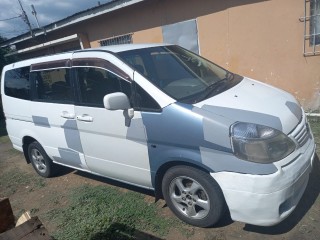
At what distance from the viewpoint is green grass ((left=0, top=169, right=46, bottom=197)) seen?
16.6 ft

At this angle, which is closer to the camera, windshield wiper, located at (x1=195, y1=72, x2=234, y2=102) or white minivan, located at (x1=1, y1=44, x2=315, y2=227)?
white minivan, located at (x1=1, y1=44, x2=315, y2=227)

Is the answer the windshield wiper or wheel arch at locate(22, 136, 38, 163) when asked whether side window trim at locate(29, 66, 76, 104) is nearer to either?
wheel arch at locate(22, 136, 38, 163)

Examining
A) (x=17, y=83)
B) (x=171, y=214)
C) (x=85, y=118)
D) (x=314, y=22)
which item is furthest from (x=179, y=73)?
(x=314, y=22)

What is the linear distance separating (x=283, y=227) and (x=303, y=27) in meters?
4.49

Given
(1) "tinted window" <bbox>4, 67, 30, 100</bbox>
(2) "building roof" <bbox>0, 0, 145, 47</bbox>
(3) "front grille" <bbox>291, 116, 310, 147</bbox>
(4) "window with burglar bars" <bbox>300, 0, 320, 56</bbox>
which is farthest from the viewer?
(2) "building roof" <bbox>0, 0, 145, 47</bbox>

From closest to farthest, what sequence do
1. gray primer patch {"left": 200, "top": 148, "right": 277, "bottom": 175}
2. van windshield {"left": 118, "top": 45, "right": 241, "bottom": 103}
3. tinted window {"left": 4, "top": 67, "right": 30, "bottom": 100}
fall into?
gray primer patch {"left": 200, "top": 148, "right": 277, "bottom": 175} < van windshield {"left": 118, "top": 45, "right": 241, "bottom": 103} < tinted window {"left": 4, "top": 67, "right": 30, "bottom": 100}

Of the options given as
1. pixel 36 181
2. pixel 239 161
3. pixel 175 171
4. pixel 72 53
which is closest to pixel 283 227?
pixel 239 161

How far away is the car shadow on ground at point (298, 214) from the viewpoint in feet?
9.98

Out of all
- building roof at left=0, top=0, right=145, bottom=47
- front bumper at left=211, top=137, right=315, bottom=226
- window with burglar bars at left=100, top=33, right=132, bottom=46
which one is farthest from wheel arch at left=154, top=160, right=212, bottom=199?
window with burglar bars at left=100, top=33, right=132, bottom=46

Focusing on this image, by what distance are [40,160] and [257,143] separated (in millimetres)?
3972

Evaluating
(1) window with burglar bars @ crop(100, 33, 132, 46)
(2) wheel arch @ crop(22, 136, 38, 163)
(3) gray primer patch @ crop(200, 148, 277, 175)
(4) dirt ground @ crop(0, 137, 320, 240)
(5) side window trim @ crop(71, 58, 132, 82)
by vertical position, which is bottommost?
(4) dirt ground @ crop(0, 137, 320, 240)

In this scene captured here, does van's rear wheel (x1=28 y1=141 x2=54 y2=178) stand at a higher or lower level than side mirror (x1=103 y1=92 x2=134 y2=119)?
lower

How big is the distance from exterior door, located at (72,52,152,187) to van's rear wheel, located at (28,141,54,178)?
1333mm

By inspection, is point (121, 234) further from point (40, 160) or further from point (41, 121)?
point (40, 160)
